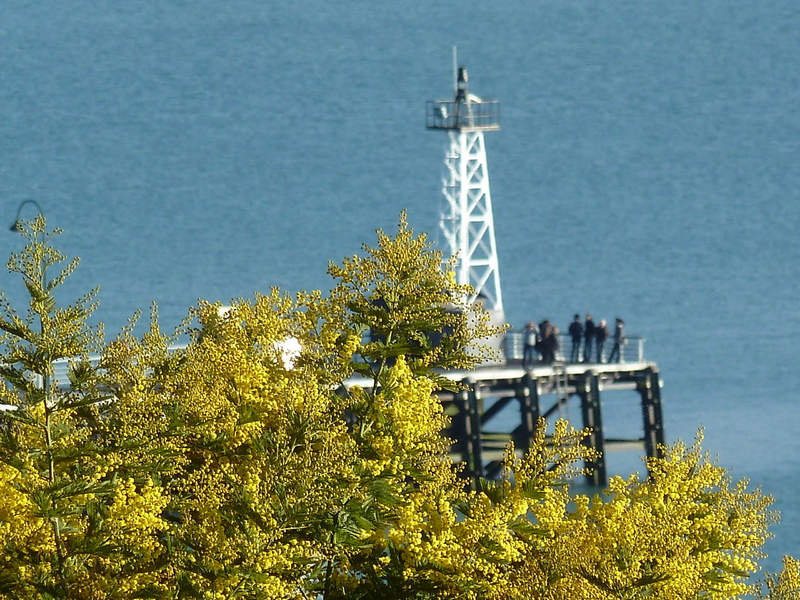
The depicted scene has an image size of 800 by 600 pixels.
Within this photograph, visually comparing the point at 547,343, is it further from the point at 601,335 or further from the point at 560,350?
the point at 560,350

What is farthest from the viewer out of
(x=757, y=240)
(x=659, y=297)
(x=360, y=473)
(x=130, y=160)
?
(x=130, y=160)

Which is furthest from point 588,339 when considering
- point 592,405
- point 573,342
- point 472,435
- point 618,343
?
point 472,435

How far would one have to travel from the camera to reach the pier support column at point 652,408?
5759 centimetres

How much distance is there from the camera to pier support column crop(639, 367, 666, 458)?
5759 cm

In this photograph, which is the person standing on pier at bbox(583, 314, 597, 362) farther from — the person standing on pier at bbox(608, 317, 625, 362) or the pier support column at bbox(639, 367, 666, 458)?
the pier support column at bbox(639, 367, 666, 458)

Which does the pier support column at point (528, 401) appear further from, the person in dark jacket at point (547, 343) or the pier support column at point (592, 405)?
the pier support column at point (592, 405)

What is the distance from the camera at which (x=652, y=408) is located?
191 ft

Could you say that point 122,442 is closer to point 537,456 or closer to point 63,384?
point 537,456

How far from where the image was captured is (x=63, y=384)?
42656 millimetres

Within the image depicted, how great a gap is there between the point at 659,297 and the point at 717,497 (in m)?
127

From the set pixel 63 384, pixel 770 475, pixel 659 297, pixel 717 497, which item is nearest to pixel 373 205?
pixel 659 297

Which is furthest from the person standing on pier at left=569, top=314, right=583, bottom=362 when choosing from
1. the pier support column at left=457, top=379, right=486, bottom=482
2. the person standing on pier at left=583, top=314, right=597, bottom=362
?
the pier support column at left=457, top=379, right=486, bottom=482

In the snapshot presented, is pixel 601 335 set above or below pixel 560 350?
above

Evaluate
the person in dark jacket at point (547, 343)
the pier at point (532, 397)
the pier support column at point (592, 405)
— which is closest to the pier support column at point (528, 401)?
the pier at point (532, 397)
